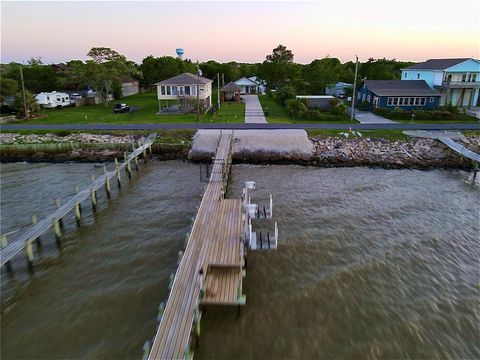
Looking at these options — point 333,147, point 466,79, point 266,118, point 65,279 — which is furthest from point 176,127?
point 466,79

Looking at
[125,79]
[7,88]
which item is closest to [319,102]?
[125,79]

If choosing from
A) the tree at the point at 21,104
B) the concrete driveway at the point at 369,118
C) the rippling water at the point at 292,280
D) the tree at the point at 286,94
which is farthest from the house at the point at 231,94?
the rippling water at the point at 292,280

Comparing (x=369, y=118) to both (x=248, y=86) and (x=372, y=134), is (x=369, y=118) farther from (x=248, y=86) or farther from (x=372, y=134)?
(x=248, y=86)

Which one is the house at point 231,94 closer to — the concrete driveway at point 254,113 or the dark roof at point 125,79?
the concrete driveway at point 254,113

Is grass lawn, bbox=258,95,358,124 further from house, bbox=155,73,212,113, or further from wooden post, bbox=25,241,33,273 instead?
wooden post, bbox=25,241,33,273

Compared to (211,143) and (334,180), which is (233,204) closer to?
(334,180)

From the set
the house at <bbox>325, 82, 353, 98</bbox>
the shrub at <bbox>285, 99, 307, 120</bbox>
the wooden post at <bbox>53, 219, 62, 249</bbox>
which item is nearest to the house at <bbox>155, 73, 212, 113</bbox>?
the shrub at <bbox>285, 99, 307, 120</bbox>
